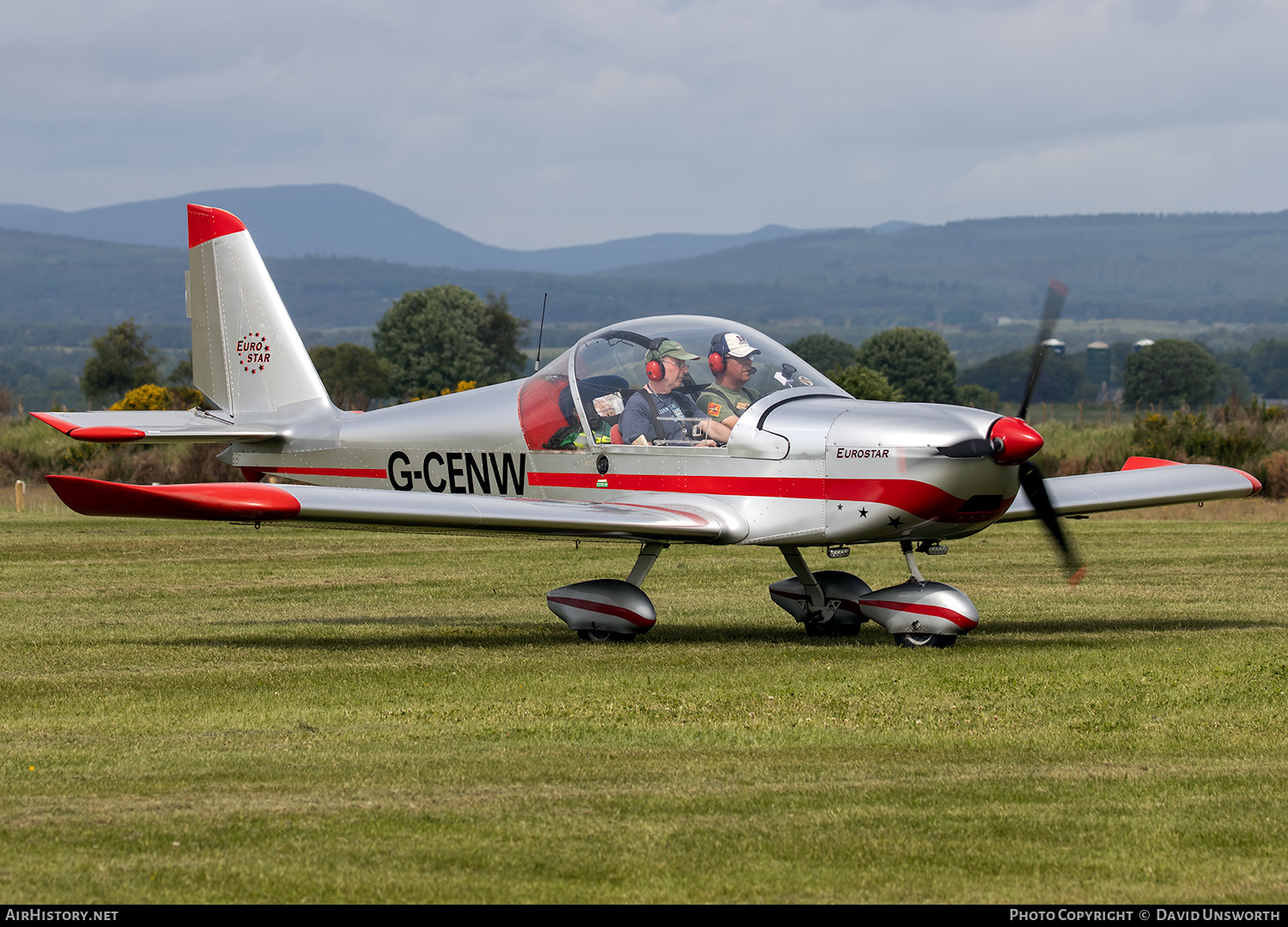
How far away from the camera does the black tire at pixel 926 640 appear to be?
1189 centimetres

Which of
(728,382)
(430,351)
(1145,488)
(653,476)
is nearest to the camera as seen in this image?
(728,382)

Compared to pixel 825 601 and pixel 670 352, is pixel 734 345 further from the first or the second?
pixel 825 601

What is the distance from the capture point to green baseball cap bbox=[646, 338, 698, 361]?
41.1ft

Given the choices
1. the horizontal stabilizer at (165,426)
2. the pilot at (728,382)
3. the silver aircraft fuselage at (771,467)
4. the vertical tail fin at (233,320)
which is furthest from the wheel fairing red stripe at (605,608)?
the vertical tail fin at (233,320)

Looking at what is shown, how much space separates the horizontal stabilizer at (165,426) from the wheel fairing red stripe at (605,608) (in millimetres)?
4129

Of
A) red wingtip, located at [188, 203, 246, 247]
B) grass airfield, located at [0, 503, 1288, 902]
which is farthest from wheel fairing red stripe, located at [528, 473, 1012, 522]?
red wingtip, located at [188, 203, 246, 247]

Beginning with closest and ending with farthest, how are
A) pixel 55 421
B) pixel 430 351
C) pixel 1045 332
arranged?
pixel 1045 332, pixel 55 421, pixel 430 351

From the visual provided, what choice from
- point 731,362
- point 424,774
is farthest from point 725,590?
point 424,774

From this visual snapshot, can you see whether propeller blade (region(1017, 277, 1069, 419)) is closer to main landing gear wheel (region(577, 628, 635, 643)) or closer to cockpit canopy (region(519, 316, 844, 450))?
cockpit canopy (region(519, 316, 844, 450))

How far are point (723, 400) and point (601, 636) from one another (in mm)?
2269

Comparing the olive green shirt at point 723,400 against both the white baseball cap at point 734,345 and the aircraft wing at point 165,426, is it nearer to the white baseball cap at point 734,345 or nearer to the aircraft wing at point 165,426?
the white baseball cap at point 734,345

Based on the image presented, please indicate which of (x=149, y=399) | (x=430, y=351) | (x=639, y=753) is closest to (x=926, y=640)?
(x=639, y=753)

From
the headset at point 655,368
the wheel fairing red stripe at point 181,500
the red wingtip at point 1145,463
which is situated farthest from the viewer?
the red wingtip at point 1145,463

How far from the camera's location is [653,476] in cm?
1267
